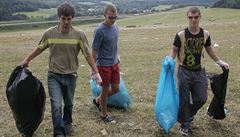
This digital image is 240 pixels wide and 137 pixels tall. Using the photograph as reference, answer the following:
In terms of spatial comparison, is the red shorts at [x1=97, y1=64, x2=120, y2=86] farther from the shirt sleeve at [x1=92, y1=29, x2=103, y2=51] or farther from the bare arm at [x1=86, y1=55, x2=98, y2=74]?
the bare arm at [x1=86, y1=55, x2=98, y2=74]

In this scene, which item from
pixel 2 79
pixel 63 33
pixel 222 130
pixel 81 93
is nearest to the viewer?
pixel 63 33

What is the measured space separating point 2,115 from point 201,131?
325 cm

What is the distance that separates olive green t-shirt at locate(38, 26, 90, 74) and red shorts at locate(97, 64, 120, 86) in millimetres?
569

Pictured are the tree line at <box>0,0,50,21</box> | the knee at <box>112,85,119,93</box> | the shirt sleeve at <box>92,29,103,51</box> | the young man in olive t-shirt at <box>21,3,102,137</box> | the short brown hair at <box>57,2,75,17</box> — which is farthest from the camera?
the tree line at <box>0,0,50,21</box>

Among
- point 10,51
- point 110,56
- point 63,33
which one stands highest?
point 63,33

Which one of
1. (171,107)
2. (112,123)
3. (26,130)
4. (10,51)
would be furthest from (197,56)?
(10,51)

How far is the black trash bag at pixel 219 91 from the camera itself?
223 inches

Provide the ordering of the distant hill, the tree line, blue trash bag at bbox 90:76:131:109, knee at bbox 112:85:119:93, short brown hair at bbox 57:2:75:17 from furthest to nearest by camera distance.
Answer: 1. the tree line
2. the distant hill
3. blue trash bag at bbox 90:76:131:109
4. knee at bbox 112:85:119:93
5. short brown hair at bbox 57:2:75:17

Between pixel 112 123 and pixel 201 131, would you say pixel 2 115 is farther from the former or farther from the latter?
pixel 201 131

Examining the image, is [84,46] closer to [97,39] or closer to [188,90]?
[97,39]

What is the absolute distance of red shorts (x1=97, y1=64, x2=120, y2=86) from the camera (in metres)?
5.67

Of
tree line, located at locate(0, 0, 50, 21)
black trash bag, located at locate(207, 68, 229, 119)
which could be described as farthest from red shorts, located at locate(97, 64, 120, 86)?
tree line, located at locate(0, 0, 50, 21)

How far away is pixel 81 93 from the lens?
8.08m

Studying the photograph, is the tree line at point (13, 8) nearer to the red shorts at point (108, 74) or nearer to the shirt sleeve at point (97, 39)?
the red shorts at point (108, 74)
